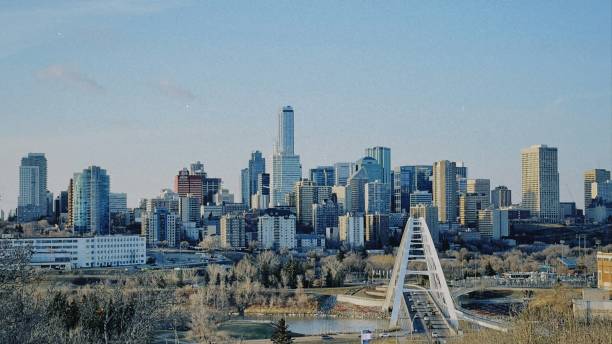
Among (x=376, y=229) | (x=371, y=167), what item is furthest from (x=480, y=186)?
(x=376, y=229)

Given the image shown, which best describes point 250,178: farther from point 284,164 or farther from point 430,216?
point 430,216

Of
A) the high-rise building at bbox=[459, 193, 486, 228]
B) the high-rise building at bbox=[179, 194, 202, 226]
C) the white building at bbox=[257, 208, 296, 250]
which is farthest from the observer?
the high-rise building at bbox=[459, 193, 486, 228]

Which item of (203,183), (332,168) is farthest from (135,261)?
(332,168)

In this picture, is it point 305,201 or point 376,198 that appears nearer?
point 305,201

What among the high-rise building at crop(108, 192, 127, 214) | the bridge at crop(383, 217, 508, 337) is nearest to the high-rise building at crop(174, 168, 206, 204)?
the high-rise building at crop(108, 192, 127, 214)

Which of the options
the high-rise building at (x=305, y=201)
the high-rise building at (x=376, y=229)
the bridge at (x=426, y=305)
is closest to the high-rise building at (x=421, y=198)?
the high-rise building at (x=305, y=201)

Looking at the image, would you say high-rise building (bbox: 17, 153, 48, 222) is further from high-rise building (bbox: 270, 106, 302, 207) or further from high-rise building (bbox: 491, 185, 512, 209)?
high-rise building (bbox: 491, 185, 512, 209)

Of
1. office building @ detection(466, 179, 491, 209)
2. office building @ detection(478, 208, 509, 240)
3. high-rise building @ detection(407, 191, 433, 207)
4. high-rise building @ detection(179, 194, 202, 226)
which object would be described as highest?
office building @ detection(466, 179, 491, 209)
